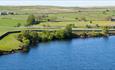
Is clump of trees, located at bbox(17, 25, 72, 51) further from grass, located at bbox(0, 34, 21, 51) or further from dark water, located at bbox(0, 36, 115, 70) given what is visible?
dark water, located at bbox(0, 36, 115, 70)

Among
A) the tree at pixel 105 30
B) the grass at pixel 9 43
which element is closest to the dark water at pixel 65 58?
the grass at pixel 9 43

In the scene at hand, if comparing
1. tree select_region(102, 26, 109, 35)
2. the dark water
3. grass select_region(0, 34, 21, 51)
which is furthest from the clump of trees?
tree select_region(102, 26, 109, 35)

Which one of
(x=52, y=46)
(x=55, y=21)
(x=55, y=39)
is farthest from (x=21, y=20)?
(x=52, y=46)

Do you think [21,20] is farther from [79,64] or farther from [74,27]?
[79,64]

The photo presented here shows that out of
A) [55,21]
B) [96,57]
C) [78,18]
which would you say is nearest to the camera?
[96,57]

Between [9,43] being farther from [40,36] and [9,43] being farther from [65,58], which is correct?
[65,58]

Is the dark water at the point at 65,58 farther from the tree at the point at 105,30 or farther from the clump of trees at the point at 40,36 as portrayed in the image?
the tree at the point at 105,30
